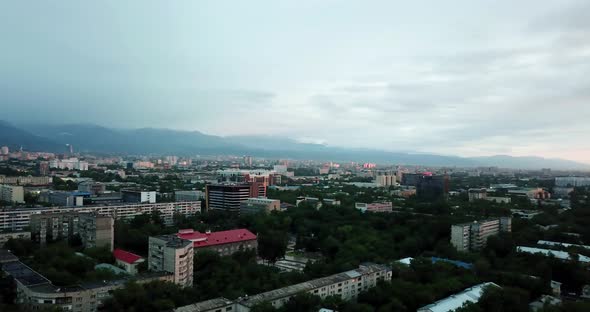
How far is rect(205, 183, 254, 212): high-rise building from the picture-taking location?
2684 cm

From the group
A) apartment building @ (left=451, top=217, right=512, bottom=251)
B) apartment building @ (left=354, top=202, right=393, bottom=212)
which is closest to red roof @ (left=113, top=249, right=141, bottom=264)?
apartment building @ (left=451, top=217, right=512, bottom=251)

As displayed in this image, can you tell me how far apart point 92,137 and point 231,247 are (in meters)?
142

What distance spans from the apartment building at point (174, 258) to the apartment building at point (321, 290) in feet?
7.05

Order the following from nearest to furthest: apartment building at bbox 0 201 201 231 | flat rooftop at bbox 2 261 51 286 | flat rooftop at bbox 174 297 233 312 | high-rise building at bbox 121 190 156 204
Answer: flat rooftop at bbox 174 297 233 312, flat rooftop at bbox 2 261 51 286, apartment building at bbox 0 201 201 231, high-rise building at bbox 121 190 156 204

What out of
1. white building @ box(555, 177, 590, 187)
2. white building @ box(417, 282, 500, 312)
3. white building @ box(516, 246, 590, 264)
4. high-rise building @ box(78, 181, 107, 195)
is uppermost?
white building @ box(555, 177, 590, 187)

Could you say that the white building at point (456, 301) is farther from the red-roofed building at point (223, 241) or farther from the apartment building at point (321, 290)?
the red-roofed building at point (223, 241)

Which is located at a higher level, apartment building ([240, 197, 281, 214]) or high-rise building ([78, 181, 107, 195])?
high-rise building ([78, 181, 107, 195])

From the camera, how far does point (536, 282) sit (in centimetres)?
1168

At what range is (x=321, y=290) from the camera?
1108 centimetres

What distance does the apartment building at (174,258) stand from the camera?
11.7 m

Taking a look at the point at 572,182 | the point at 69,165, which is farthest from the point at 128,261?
the point at 572,182

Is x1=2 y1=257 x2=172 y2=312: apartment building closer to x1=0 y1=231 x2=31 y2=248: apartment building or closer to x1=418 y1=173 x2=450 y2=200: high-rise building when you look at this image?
x1=0 y1=231 x2=31 y2=248: apartment building

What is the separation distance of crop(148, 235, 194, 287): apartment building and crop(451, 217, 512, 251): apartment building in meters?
10.1

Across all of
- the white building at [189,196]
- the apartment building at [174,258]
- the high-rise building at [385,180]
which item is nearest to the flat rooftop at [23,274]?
the apartment building at [174,258]
